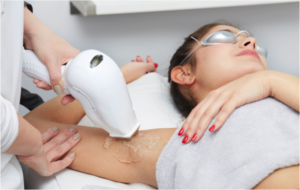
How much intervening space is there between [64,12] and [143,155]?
1.30 meters

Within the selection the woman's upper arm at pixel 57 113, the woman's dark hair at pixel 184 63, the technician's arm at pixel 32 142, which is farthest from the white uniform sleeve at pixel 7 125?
the woman's dark hair at pixel 184 63

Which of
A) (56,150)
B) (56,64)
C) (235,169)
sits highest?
(56,64)

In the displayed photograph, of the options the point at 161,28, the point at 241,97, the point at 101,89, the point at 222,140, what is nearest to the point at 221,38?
the point at 241,97

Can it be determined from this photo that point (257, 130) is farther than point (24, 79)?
No

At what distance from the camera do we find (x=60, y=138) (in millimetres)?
956

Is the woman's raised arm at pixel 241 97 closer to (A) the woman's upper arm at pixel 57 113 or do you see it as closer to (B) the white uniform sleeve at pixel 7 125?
(B) the white uniform sleeve at pixel 7 125

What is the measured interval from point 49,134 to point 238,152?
0.69m

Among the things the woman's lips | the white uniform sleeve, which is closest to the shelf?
the woman's lips

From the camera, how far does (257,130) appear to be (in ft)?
2.45

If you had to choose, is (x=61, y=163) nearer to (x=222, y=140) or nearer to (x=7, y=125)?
(x=7, y=125)

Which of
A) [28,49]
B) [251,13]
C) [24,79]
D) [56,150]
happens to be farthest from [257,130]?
[24,79]

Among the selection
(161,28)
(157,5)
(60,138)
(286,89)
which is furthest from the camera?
(161,28)

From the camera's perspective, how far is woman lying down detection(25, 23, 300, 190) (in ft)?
2.19

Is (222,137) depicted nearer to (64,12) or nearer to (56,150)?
(56,150)
